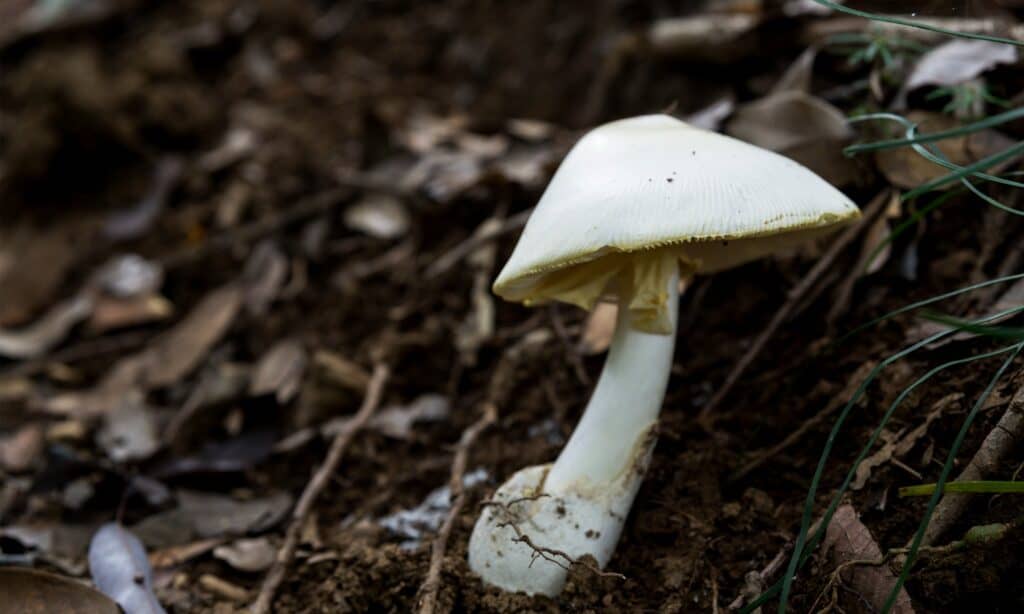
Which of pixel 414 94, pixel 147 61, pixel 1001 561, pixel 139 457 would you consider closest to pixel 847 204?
pixel 1001 561

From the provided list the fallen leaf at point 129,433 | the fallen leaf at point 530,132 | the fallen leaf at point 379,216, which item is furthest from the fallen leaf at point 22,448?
the fallen leaf at point 530,132

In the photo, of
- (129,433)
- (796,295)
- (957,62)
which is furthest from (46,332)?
(957,62)

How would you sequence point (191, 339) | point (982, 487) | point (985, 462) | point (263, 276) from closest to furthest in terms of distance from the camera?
point (982, 487) → point (985, 462) → point (191, 339) → point (263, 276)

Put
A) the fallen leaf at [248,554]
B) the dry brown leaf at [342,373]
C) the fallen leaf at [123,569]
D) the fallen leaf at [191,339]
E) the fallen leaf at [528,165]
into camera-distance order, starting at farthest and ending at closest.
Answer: the fallen leaf at [191,339]
the fallen leaf at [528,165]
the dry brown leaf at [342,373]
the fallen leaf at [248,554]
the fallen leaf at [123,569]

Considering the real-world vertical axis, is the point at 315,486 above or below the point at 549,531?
below

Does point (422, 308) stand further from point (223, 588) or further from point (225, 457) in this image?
point (223, 588)

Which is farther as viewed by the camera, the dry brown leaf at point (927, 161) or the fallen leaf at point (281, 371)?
the fallen leaf at point (281, 371)

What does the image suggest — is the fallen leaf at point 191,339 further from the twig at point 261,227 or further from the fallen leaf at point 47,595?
the fallen leaf at point 47,595

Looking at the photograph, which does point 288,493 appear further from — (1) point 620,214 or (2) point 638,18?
(2) point 638,18
